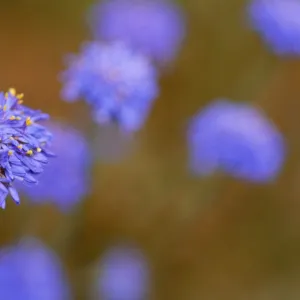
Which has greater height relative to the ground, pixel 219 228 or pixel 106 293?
pixel 219 228

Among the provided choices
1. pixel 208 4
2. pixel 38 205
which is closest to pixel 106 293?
pixel 38 205

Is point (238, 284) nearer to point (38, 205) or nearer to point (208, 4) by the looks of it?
point (38, 205)

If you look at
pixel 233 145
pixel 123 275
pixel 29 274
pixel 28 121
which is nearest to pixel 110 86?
pixel 233 145

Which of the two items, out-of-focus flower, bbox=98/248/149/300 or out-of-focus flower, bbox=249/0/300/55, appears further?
out-of-focus flower, bbox=98/248/149/300

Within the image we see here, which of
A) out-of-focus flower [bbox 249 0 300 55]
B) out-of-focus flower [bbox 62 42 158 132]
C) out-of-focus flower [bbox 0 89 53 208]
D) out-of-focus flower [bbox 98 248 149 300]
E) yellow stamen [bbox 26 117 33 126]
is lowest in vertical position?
out-of-focus flower [bbox 0 89 53 208]

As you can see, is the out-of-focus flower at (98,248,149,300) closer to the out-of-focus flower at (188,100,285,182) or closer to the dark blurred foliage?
the dark blurred foliage

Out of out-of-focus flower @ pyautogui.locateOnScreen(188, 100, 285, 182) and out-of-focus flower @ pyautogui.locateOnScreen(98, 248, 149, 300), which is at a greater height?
out-of-focus flower @ pyautogui.locateOnScreen(188, 100, 285, 182)

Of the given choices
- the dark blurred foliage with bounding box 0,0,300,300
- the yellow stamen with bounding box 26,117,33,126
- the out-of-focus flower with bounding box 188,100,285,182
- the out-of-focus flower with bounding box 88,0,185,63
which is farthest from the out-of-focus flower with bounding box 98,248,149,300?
the yellow stamen with bounding box 26,117,33,126
